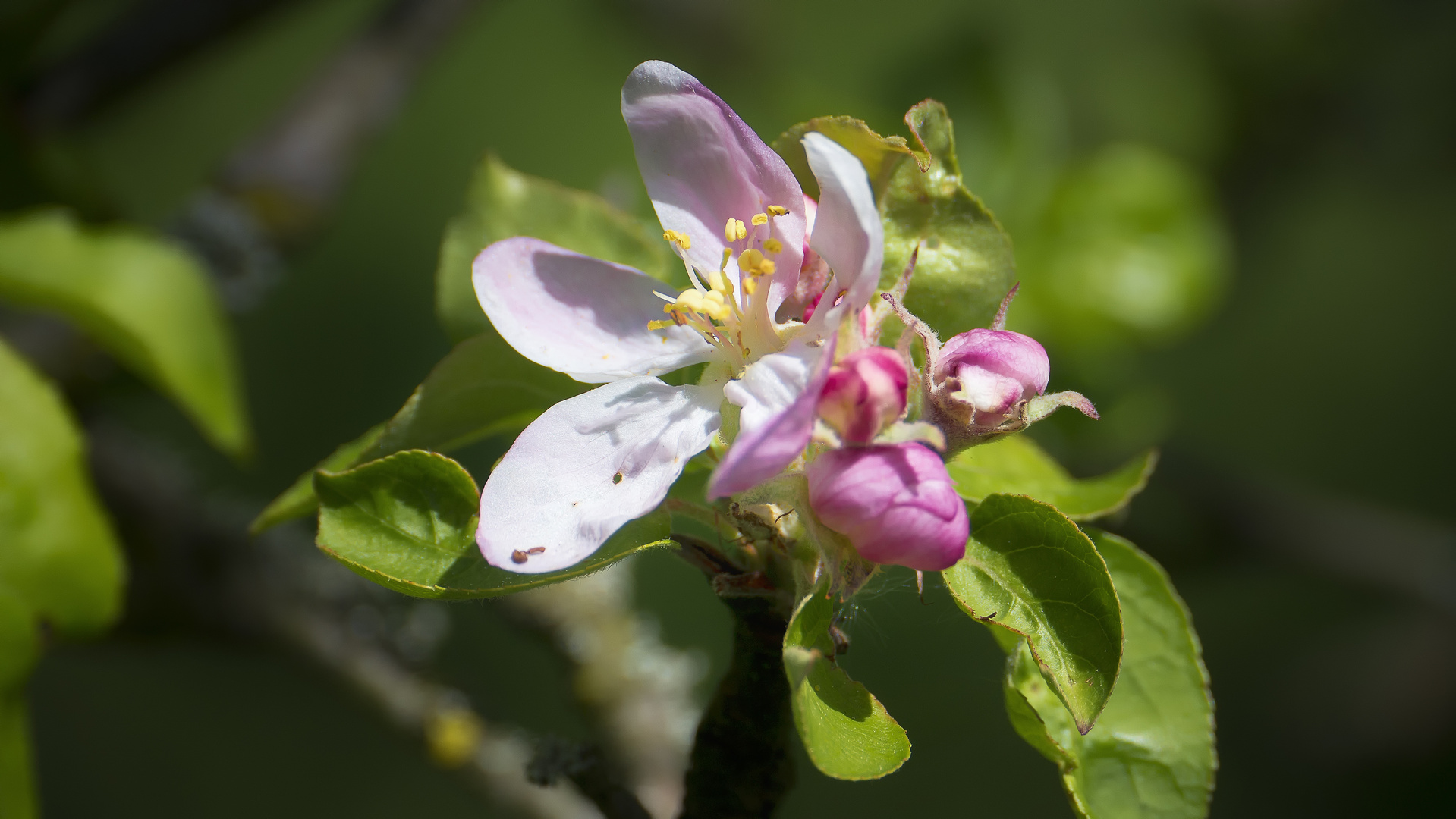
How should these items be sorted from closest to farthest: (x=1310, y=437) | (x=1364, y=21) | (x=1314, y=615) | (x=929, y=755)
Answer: (x=929, y=755) → (x=1364, y=21) → (x=1314, y=615) → (x=1310, y=437)

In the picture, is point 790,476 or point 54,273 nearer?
point 790,476

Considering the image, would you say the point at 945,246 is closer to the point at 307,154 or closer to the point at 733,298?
the point at 733,298

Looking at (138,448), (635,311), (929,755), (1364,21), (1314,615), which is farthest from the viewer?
(1314,615)

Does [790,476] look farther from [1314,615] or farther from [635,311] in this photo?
[1314,615]

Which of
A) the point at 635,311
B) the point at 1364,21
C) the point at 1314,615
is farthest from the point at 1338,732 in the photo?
the point at 635,311

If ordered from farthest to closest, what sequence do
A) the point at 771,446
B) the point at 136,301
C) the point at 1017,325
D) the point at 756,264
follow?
1. the point at 1017,325
2. the point at 136,301
3. the point at 756,264
4. the point at 771,446

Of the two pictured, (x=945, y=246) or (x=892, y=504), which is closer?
(x=892, y=504)

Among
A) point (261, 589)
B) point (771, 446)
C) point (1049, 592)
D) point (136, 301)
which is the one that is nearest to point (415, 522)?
point (771, 446)
